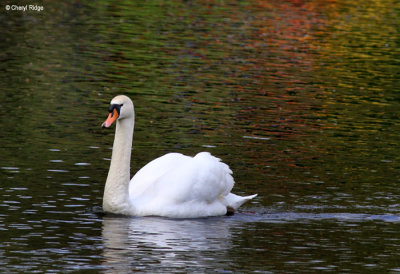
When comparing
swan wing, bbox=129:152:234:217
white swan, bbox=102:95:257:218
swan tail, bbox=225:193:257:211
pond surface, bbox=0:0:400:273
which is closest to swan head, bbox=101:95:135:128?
white swan, bbox=102:95:257:218

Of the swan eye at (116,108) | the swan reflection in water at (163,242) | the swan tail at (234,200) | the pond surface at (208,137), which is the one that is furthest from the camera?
the swan tail at (234,200)

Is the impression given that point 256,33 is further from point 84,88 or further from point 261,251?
point 261,251

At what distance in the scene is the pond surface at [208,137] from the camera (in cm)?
1319

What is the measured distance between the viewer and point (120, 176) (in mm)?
14922

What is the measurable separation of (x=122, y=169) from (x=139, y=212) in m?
0.73

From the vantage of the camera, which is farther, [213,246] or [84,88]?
[84,88]

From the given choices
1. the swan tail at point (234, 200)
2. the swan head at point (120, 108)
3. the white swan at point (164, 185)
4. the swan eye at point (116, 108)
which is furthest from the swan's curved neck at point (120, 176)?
the swan tail at point (234, 200)

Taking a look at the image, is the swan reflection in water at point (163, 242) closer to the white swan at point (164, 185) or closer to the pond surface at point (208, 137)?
the pond surface at point (208, 137)

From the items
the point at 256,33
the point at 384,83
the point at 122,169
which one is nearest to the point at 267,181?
the point at 122,169

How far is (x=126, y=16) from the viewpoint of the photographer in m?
46.4

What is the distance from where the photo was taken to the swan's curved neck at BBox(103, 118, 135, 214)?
48.3 feet

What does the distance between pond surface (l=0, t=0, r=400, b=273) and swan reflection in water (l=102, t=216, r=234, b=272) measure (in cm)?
3

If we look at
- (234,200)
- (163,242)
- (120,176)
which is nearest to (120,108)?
(120,176)

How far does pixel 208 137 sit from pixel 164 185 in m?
6.27
